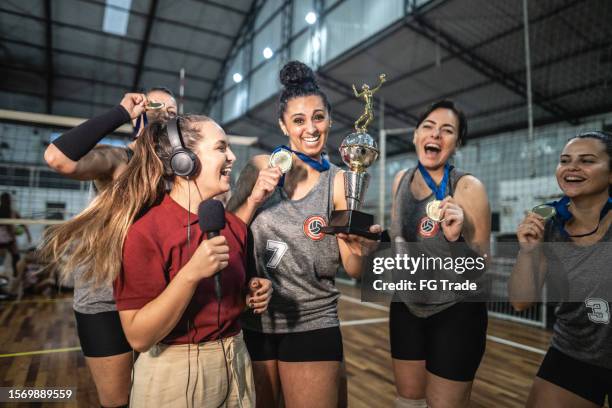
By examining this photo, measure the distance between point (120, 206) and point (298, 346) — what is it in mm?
937

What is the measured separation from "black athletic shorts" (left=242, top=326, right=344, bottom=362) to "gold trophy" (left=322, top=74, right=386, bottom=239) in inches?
19.1

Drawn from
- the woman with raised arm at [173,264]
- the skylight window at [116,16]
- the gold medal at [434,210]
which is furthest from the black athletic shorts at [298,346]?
the skylight window at [116,16]

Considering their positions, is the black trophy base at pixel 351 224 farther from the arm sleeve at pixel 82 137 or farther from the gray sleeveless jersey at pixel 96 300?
the gray sleeveless jersey at pixel 96 300

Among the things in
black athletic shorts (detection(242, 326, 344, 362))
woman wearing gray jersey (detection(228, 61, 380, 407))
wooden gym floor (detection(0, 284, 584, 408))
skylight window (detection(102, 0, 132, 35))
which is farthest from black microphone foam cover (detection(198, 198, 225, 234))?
skylight window (detection(102, 0, 132, 35))

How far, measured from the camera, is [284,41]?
52.3ft

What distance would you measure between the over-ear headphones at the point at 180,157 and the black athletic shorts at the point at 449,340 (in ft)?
4.44

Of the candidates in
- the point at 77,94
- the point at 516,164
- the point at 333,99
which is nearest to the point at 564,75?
the point at 516,164

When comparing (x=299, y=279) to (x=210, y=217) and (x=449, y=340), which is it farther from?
(x=449, y=340)

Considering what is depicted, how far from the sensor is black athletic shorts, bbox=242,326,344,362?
1.65 m

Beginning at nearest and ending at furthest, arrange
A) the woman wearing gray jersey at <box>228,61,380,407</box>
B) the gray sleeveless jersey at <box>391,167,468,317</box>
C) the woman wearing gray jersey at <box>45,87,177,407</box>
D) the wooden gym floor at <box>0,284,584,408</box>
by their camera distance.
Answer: the woman wearing gray jersey at <box>228,61,380,407</box>, the woman wearing gray jersey at <box>45,87,177,407</box>, the gray sleeveless jersey at <box>391,167,468,317</box>, the wooden gym floor at <box>0,284,584,408</box>

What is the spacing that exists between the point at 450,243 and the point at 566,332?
69 centimetres

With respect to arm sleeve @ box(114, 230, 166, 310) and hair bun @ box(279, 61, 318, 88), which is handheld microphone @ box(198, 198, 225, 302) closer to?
arm sleeve @ box(114, 230, 166, 310)

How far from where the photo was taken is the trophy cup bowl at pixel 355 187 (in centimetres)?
152

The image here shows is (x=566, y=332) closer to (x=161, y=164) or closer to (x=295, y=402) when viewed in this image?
(x=295, y=402)
